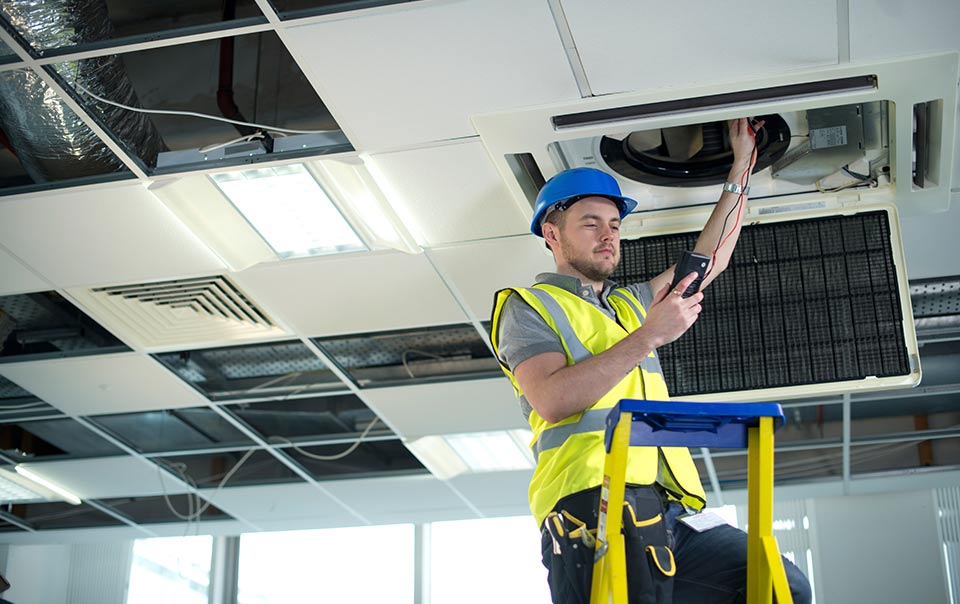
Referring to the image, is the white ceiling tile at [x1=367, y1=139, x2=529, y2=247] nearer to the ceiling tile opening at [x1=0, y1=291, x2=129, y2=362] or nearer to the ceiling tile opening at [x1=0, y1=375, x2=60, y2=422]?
the ceiling tile opening at [x1=0, y1=291, x2=129, y2=362]

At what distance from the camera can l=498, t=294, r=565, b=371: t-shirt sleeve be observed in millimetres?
2354

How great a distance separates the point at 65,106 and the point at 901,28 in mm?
2351

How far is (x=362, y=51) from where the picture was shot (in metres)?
2.87

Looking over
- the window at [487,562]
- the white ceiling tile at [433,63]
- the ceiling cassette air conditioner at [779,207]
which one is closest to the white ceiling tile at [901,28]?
the ceiling cassette air conditioner at [779,207]

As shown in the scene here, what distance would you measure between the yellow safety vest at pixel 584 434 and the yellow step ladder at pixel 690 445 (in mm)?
255

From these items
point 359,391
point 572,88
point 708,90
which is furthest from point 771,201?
point 359,391

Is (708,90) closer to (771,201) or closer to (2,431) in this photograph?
(771,201)

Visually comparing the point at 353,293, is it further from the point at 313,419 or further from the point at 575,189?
the point at 575,189

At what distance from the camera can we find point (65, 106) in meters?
3.17

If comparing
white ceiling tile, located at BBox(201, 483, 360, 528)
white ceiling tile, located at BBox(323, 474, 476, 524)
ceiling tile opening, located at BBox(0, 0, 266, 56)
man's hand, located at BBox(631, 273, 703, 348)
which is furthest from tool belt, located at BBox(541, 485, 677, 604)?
white ceiling tile, located at BBox(201, 483, 360, 528)

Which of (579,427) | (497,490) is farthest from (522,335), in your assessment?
(497,490)

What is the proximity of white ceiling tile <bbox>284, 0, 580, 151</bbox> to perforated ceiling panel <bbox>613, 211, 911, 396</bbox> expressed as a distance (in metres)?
0.68

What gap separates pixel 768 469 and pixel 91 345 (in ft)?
11.5

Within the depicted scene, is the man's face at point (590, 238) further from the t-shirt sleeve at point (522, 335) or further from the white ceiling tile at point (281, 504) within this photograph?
the white ceiling tile at point (281, 504)
